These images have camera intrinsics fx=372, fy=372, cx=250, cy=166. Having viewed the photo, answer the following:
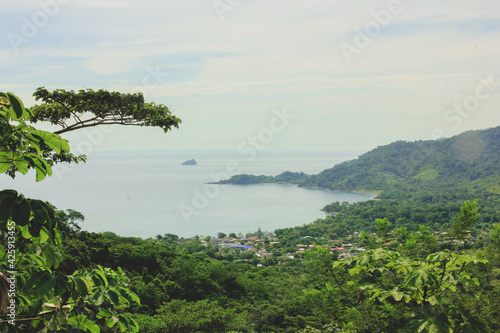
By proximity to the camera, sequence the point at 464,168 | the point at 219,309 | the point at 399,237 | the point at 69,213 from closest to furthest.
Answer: the point at 399,237 → the point at 219,309 → the point at 69,213 → the point at 464,168

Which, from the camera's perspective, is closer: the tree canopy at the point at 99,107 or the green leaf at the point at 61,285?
the green leaf at the point at 61,285

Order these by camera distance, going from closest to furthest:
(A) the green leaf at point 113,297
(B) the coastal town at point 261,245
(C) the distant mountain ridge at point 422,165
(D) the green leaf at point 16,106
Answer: (D) the green leaf at point 16,106 < (A) the green leaf at point 113,297 < (B) the coastal town at point 261,245 < (C) the distant mountain ridge at point 422,165

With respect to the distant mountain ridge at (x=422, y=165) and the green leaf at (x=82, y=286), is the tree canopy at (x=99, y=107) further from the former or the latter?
the distant mountain ridge at (x=422, y=165)

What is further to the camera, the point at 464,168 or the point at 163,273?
the point at 464,168

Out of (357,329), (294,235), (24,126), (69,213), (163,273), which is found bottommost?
(294,235)

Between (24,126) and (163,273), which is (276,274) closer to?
(163,273)

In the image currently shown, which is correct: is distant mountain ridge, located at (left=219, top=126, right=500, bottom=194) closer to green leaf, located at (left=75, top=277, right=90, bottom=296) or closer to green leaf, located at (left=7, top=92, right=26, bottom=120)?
green leaf, located at (left=75, top=277, right=90, bottom=296)

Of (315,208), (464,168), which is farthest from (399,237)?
(464,168)

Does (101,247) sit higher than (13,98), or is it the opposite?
(13,98)

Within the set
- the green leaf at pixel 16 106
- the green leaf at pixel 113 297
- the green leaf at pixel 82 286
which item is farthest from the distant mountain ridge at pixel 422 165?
the green leaf at pixel 16 106
